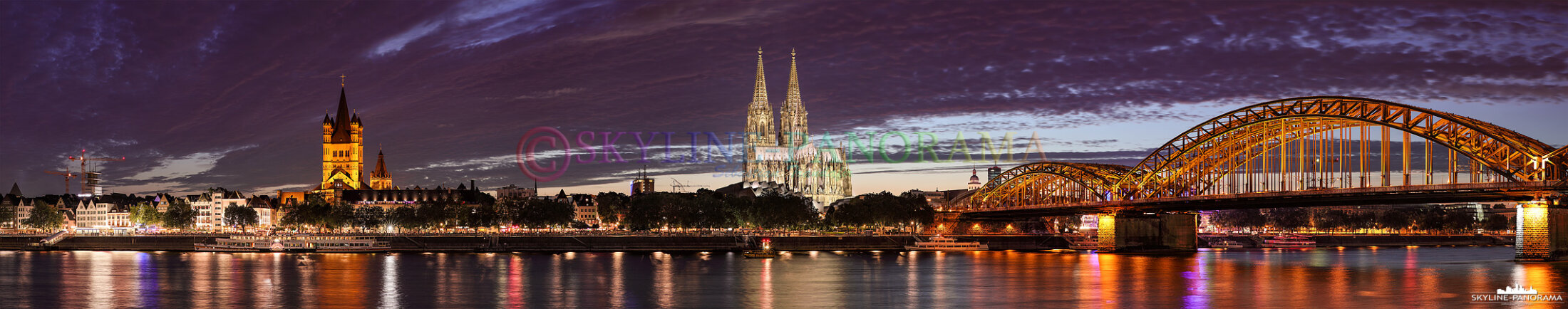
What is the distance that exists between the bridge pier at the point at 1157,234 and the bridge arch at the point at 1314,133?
8.51ft

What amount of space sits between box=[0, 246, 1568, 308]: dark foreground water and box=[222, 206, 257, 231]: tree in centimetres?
5612

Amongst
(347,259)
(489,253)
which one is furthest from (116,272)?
(489,253)

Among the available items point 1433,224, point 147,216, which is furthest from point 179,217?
point 1433,224

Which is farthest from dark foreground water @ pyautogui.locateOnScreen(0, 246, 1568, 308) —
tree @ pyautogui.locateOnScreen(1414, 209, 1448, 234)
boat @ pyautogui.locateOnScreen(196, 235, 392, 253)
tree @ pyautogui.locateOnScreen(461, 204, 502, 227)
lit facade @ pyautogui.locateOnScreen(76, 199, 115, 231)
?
tree @ pyautogui.locateOnScreen(1414, 209, 1448, 234)

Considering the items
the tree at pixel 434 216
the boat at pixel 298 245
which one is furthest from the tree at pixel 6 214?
the tree at pixel 434 216

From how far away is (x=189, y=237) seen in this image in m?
134

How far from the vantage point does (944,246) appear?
134 m

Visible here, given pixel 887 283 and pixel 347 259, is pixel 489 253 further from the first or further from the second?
pixel 887 283

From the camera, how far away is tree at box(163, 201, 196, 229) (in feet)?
513

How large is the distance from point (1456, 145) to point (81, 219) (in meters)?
178

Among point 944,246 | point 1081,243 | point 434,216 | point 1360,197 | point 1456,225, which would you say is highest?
point 1360,197

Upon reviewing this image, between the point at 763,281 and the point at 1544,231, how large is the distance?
4437 centimetres

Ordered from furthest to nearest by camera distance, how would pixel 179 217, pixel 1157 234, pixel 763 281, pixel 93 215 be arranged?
pixel 93 215
pixel 179 217
pixel 1157 234
pixel 763 281

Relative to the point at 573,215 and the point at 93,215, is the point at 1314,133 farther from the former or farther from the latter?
the point at 93,215
